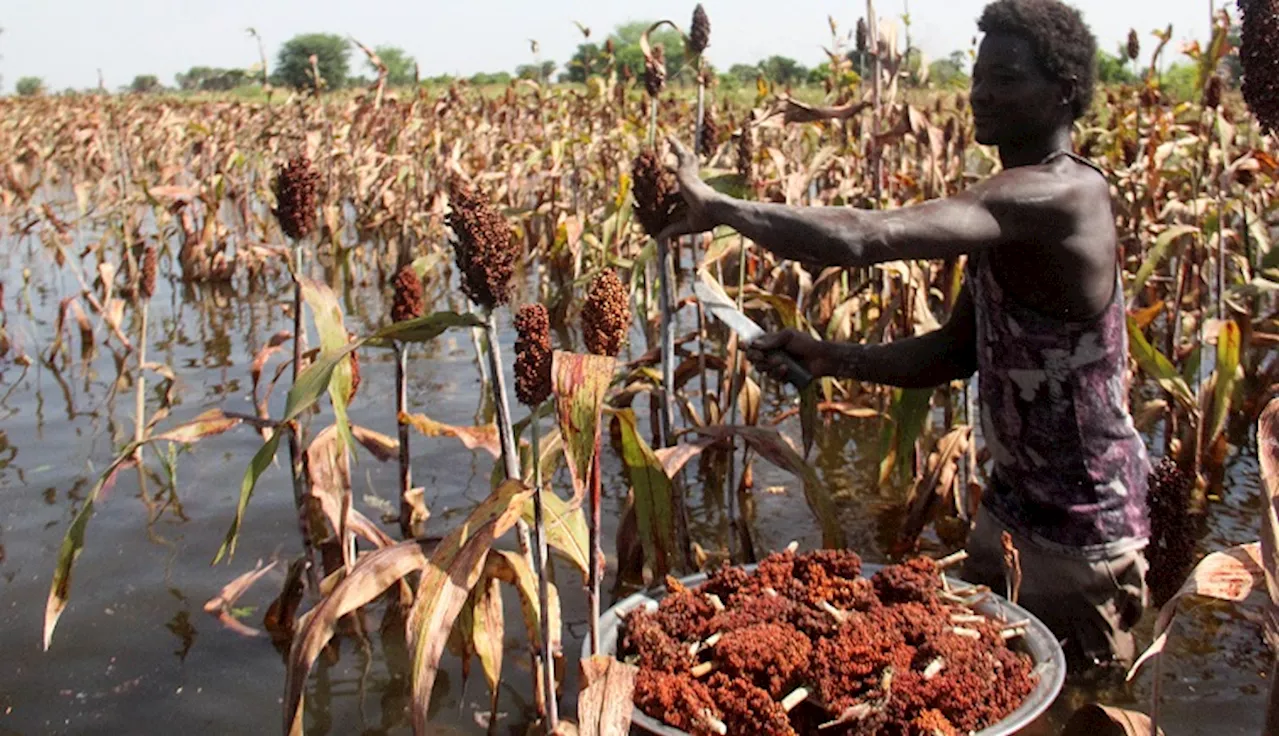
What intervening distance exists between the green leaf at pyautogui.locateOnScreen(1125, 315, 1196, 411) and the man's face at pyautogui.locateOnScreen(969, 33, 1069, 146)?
1323 mm

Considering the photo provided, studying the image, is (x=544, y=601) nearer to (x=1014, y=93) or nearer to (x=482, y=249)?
(x=482, y=249)

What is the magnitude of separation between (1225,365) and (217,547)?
11.5ft

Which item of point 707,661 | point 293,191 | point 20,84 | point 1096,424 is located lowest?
point 707,661

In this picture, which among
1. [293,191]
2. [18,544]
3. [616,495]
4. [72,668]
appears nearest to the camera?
[293,191]

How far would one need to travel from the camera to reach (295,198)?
9.11 feet

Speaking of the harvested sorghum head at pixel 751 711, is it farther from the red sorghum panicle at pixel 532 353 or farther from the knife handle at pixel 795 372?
the knife handle at pixel 795 372

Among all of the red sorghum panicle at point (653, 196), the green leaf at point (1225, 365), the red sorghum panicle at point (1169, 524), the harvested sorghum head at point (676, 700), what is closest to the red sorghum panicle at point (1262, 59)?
the red sorghum panicle at point (1169, 524)

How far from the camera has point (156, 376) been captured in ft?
20.1

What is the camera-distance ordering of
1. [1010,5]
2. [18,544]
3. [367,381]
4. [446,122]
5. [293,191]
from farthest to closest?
[446,122] < [367,381] < [18,544] < [293,191] < [1010,5]

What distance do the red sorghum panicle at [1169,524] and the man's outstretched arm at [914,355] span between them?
4.52 ft

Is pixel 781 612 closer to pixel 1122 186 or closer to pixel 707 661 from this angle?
pixel 707 661

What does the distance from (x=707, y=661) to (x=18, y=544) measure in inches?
111

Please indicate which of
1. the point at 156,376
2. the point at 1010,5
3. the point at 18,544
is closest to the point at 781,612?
the point at 1010,5

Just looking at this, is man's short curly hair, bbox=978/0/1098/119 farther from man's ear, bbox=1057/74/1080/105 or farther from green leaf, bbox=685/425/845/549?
green leaf, bbox=685/425/845/549
